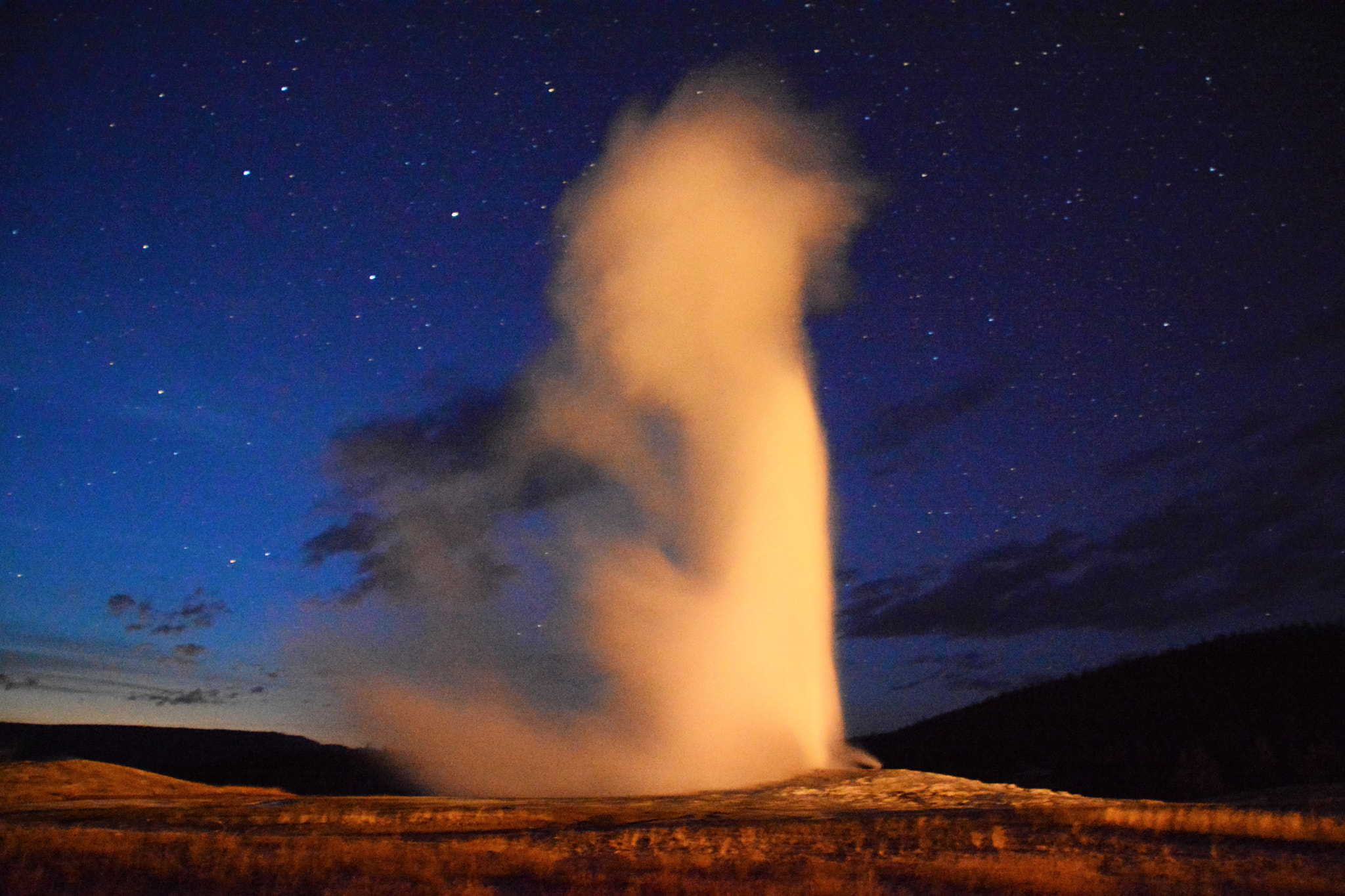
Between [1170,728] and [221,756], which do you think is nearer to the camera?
[1170,728]

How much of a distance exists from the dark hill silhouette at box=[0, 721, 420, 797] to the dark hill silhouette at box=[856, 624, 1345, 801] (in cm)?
2412

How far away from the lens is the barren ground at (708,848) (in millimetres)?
9406

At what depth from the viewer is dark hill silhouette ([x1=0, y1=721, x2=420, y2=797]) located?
138 ft

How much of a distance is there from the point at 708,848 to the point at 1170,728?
3835 cm

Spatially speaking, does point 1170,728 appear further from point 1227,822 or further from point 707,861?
point 707,861

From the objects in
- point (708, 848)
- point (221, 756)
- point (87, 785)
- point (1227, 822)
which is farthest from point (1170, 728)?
point (221, 756)

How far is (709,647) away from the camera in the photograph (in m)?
28.1

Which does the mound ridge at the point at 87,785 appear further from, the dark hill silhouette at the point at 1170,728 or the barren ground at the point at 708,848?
the dark hill silhouette at the point at 1170,728

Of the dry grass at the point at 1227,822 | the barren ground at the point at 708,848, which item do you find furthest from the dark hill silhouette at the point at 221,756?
the dry grass at the point at 1227,822

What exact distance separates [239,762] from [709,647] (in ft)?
206

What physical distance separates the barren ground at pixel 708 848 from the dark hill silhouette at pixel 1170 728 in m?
13.6

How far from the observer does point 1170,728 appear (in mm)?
40844

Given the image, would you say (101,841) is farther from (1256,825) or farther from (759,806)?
(1256,825)

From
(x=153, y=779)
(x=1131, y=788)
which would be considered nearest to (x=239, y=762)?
(x=153, y=779)
